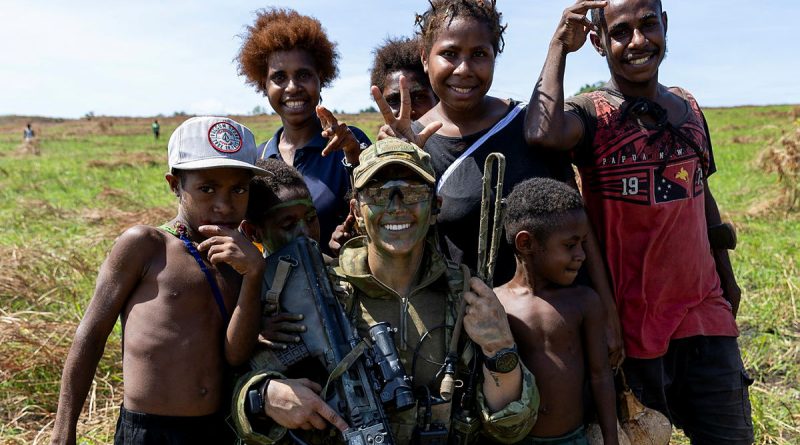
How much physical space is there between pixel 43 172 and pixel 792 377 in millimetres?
18238

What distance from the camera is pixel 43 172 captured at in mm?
18359

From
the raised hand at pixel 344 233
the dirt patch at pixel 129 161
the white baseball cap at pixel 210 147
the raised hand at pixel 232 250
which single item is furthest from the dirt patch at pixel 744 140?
the raised hand at pixel 232 250

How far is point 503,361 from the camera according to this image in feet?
8.22

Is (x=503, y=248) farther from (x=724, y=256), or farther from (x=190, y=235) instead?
(x=190, y=235)

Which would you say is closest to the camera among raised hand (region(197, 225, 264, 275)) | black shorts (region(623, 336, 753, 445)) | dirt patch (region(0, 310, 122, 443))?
raised hand (region(197, 225, 264, 275))

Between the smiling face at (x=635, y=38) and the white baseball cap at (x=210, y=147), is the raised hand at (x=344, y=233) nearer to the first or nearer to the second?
the white baseball cap at (x=210, y=147)

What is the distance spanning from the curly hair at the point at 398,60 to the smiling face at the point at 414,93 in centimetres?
4

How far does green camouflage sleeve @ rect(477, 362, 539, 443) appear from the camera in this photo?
2498 millimetres

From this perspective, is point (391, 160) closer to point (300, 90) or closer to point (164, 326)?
point (164, 326)

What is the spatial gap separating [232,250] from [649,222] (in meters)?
1.70

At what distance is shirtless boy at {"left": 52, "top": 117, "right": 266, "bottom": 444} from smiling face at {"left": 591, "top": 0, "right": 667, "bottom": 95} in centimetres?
159

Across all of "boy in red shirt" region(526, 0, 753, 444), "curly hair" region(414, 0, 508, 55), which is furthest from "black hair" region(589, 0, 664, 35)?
"curly hair" region(414, 0, 508, 55)

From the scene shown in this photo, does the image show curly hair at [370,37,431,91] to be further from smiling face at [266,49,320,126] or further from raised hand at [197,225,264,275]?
raised hand at [197,225,264,275]

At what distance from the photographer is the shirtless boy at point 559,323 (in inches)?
108
